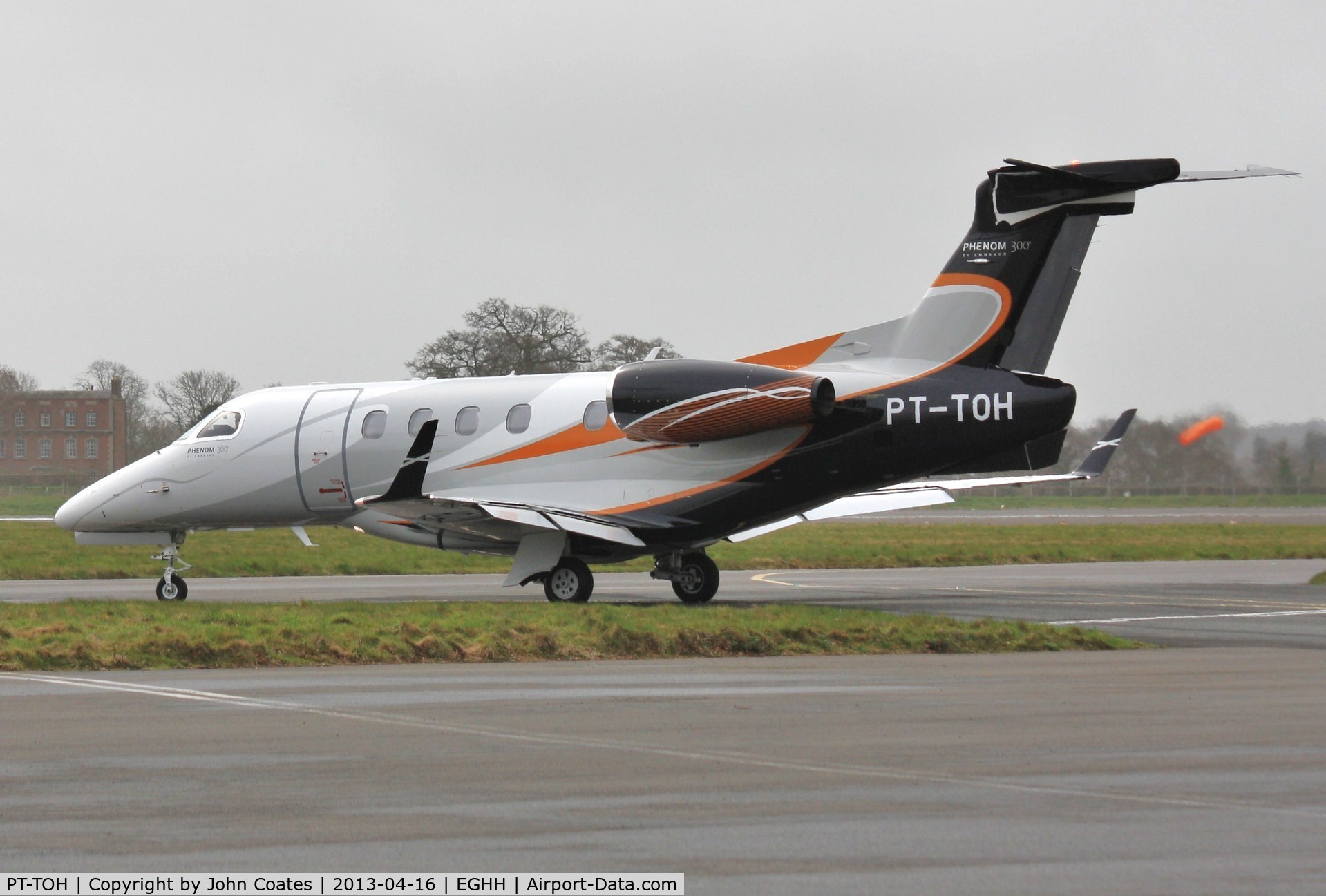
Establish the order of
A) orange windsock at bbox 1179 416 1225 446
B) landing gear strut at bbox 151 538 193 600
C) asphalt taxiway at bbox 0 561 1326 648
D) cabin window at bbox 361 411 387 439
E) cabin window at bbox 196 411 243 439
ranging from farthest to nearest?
orange windsock at bbox 1179 416 1225 446 < cabin window at bbox 196 411 243 439 < cabin window at bbox 361 411 387 439 < landing gear strut at bbox 151 538 193 600 < asphalt taxiway at bbox 0 561 1326 648

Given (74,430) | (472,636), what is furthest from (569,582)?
(74,430)

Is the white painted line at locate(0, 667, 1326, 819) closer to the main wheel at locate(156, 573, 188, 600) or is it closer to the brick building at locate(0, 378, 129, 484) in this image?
the main wheel at locate(156, 573, 188, 600)

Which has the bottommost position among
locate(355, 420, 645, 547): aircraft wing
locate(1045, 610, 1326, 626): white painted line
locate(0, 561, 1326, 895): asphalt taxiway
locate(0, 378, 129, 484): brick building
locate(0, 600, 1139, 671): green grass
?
locate(1045, 610, 1326, 626): white painted line

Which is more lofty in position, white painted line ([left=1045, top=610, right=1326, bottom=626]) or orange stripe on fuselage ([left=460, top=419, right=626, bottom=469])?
orange stripe on fuselage ([left=460, top=419, right=626, bottom=469])

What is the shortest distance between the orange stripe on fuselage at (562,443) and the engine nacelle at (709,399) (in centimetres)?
45

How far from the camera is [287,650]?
14.5 m

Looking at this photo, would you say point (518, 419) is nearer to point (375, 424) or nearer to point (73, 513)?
point (375, 424)

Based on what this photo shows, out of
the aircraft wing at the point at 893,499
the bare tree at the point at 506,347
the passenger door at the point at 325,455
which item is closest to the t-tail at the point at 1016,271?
the aircraft wing at the point at 893,499

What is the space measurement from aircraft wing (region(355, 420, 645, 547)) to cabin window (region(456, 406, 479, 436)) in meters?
1.51

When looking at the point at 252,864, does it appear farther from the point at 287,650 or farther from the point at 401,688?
the point at 287,650

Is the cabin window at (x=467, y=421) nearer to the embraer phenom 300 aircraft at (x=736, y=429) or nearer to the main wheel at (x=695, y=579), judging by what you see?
the embraer phenom 300 aircraft at (x=736, y=429)

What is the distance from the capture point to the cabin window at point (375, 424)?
940 inches

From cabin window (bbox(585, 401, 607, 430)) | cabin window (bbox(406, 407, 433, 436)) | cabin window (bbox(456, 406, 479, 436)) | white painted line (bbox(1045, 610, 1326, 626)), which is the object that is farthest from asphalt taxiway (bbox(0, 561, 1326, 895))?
cabin window (bbox(406, 407, 433, 436))

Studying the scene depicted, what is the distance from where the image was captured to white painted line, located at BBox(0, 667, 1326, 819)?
7383mm
